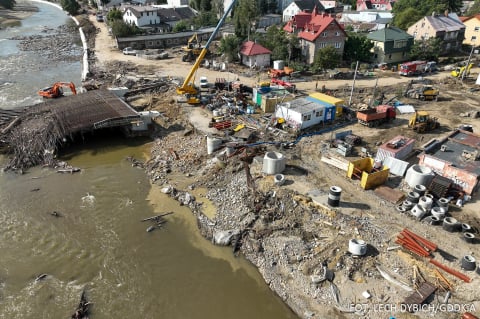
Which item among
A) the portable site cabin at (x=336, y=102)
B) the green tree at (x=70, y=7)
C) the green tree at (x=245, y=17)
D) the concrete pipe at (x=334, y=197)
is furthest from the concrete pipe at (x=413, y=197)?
the green tree at (x=70, y=7)

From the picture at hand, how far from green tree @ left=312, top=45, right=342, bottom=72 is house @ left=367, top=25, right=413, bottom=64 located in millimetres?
8202

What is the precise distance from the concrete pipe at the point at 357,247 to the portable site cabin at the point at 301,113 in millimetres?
13257

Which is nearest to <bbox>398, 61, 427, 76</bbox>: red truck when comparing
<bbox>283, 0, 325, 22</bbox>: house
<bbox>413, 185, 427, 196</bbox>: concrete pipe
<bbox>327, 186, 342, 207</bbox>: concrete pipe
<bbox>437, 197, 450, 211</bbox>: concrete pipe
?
<bbox>413, 185, 427, 196</bbox>: concrete pipe

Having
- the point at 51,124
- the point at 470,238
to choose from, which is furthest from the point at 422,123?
the point at 51,124

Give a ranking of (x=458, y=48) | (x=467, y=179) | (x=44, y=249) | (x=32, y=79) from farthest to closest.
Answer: (x=458, y=48), (x=32, y=79), (x=467, y=179), (x=44, y=249)

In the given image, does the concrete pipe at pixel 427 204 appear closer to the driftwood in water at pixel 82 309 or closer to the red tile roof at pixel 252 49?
the driftwood in water at pixel 82 309

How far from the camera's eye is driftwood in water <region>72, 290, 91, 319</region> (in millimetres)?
15006

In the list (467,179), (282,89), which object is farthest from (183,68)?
(467,179)

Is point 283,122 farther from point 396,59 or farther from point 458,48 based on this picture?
point 458,48

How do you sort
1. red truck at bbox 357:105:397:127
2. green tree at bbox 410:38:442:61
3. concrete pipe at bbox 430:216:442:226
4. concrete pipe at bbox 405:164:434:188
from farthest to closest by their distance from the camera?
green tree at bbox 410:38:442:61 → red truck at bbox 357:105:397:127 → concrete pipe at bbox 405:164:434:188 → concrete pipe at bbox 430:216:442:226

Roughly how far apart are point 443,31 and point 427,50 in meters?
6.70

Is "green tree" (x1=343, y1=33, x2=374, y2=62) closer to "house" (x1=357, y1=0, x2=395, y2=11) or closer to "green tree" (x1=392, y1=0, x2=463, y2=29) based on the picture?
"green tree" (x1=392, y1=0, x2=463, y2=29)

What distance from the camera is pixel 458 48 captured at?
56.8m

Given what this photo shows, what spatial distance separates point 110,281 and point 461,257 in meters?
17.1
